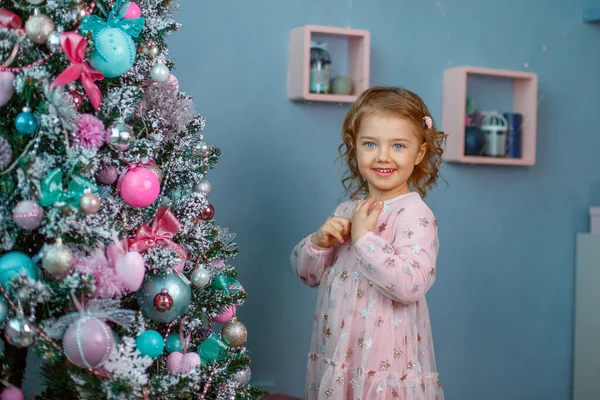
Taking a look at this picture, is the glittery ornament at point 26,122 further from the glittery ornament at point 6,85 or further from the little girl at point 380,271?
the little girl at point 380,271

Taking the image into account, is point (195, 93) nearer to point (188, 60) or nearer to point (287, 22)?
point (188, 60)

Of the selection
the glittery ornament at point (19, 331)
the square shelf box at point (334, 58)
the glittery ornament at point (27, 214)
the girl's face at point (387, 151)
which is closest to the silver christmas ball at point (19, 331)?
the glittery ornament at point (19, 331)

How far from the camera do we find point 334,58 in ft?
7.50

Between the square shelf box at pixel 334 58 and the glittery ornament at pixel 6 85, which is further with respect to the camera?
the square shelf box at pixel 334 58

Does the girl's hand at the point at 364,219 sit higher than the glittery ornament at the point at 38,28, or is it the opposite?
the glittery ornament at the point at 38,28

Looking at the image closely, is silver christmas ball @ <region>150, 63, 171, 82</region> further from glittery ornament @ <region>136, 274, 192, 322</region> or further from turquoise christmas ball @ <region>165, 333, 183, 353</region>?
turquoise christmas ball @ <region>165, 333, 183, 353</region>

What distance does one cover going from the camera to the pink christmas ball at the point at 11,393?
50.0 inches

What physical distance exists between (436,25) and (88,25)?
1.43 metres

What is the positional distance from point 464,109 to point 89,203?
1.47 m

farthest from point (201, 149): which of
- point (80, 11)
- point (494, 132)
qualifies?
point (494, 132)

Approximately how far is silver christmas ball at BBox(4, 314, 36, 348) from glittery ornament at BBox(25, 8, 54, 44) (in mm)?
445

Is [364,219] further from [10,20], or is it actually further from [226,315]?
[10,20]

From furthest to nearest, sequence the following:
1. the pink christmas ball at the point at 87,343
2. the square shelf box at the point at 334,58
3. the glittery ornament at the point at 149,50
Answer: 1. the square shelf box at the point at 334,58
2. the glittery ornament at the point at 149,50
3. the pink christmas ball at the point at 87,343

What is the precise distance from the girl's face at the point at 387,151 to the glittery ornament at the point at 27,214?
29.7 inches
